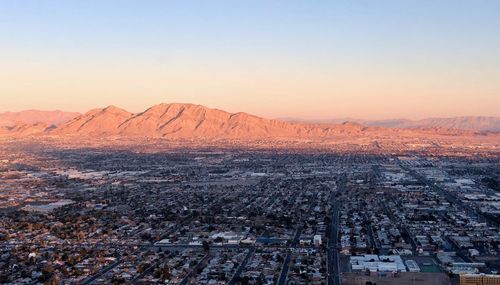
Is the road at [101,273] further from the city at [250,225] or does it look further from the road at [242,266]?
the road at [242,266]

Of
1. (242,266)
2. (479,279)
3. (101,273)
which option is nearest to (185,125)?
(242,266)

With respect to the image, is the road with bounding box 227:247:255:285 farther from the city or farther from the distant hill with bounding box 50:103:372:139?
the distant hill with bounding box 50:103:372:139

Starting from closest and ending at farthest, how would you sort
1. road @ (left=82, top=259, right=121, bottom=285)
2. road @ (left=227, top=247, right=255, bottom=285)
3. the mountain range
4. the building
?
the building < road @ (left=227, top=247, right=255, bottom=285) < road @ (left=82, top=259, right=121, bottom=285) < the mountain range

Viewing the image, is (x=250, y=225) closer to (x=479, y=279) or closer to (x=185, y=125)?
(x=479, y=279)

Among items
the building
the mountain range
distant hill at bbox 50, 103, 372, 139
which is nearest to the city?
the building

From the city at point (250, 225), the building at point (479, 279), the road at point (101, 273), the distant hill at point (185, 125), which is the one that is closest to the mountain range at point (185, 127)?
the distant hill at point (185, 125)

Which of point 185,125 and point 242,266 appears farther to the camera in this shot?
point 185,125

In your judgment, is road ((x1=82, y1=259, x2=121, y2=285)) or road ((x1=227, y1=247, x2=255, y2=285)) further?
road ((x1=82, y1=259, x2=121, y2=285))

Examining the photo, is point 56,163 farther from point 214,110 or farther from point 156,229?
point 214,110

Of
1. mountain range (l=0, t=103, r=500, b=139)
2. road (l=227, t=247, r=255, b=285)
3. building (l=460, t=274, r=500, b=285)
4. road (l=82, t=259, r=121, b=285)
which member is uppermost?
mountain range (l=0, t=103, r=500, b=139)

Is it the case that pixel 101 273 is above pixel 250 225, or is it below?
below

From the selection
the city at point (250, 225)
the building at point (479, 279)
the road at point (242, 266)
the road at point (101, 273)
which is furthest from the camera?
the city at point (250, 225)
